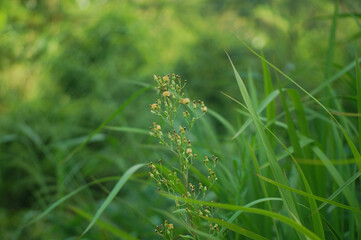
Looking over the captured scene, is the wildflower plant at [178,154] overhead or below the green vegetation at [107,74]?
below

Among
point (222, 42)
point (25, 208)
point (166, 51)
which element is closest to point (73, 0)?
point (166, 51)

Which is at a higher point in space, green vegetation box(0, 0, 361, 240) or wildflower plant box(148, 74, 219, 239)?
green vegetation box(0, 0, 361, 240)

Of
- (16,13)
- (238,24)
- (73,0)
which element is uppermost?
(73,0)

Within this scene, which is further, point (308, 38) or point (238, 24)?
point (238, 24)

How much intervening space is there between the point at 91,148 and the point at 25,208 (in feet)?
2.29

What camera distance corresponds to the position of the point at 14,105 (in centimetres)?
315

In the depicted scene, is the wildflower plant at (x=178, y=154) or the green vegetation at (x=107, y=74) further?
the green vegetation at (x=107, y=74)

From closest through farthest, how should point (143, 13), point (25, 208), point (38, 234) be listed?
point (38, 234), point (25, 208), point (143, 13)

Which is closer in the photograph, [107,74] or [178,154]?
[178,154]

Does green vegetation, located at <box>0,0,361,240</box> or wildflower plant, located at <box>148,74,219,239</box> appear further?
green vegetation, located at <box>0,0,361,240</box>

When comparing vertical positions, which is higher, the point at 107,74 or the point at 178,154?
the point at 107,74

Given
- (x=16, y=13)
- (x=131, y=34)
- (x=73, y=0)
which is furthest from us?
(x=73, y=0)

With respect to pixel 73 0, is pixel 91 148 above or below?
below

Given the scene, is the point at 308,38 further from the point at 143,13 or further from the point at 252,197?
the point at 252,197
